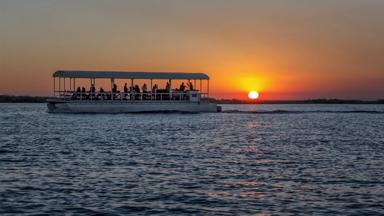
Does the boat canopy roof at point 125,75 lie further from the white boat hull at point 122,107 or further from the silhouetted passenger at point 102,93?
the white boat hull at point 122,107

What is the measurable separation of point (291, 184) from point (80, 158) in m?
11.9

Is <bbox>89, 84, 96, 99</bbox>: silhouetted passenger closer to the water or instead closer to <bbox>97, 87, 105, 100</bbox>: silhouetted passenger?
<bbox>97, 87, 105, 100</bbox>: silhouetted passenger

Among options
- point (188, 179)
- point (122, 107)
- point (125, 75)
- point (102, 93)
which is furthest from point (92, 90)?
point (188, 179)

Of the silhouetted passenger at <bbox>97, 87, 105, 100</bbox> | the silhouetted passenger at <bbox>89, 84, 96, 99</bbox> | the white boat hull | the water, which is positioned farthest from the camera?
the silhouetted passenger at <bbox>97, 87, 105, 100</bbox>

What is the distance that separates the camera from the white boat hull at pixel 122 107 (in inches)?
3216

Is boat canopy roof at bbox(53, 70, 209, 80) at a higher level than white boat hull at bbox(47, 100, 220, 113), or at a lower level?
higher

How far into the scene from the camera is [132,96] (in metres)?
84.9

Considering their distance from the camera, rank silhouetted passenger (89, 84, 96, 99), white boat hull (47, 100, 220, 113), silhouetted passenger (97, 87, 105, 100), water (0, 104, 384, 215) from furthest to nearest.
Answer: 1. silhouetted passenger (97, 87, 105, 100)
2. silhouetted passenger (89, 84, 96, 99)
3. white boat hull (47, 100, 220, 113)
4. water (0, 104, 384, 215)

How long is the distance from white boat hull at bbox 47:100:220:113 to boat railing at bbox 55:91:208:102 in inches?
29.9

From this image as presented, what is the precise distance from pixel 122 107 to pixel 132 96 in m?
2.04

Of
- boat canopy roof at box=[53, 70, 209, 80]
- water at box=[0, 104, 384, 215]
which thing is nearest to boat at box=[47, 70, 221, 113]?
boat canopy roof at box=[53, 70, 209, 80]

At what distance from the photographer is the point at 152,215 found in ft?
53.6

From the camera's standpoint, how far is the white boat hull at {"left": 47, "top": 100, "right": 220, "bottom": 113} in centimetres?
8169

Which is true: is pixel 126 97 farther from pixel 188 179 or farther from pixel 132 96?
pixel 188 179
